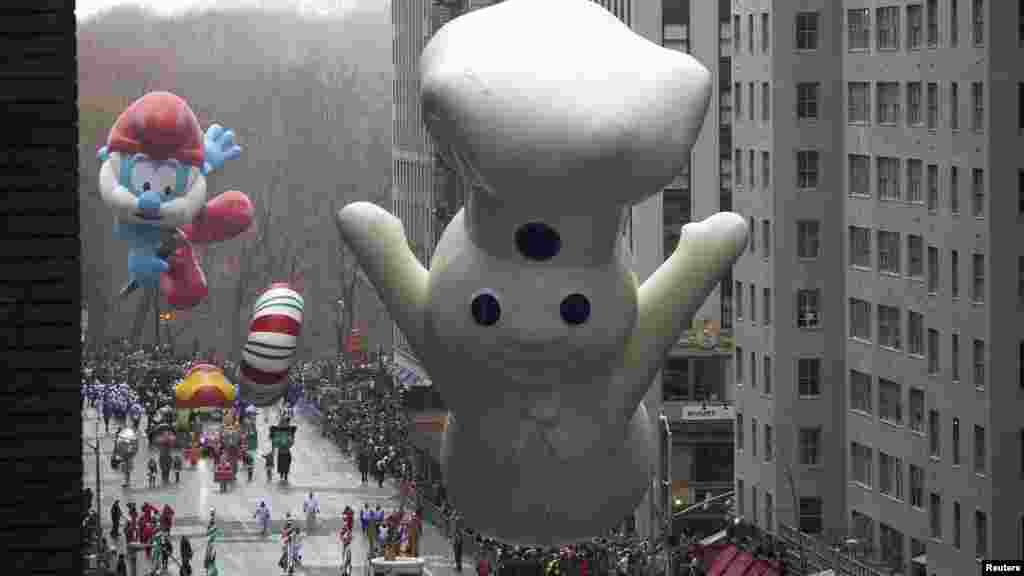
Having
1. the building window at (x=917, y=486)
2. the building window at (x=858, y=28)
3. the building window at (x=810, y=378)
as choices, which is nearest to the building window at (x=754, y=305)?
the building window at (x=810, y=378)

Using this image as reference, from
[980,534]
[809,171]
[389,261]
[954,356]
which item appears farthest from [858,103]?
[389,261]

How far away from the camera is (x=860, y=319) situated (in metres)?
95.2

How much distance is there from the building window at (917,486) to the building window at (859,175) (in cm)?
932

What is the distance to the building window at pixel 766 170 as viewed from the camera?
10181 cm

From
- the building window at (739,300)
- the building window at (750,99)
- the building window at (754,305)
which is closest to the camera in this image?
the building window at (750,99)

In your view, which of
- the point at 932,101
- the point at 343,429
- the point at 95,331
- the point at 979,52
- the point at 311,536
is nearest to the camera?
the point at 979,52

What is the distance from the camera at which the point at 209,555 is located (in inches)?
4080

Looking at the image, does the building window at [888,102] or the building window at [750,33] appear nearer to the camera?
the building window at [888,102]

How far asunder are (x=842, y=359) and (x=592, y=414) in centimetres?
7390

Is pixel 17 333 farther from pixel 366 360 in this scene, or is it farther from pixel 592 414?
pixel 366 360

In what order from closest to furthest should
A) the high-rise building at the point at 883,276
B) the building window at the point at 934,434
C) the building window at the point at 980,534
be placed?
the high-rise building at the point at 883,276 < the building window at the point at 980,534 < the building window at the point at 934,434

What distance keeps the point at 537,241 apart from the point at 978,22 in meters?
55.9

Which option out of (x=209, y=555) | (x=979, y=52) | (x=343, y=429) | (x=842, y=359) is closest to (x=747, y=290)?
(x=842, y=359)

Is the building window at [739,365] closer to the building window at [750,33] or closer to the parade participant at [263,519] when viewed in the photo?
the building window at [750,33]
